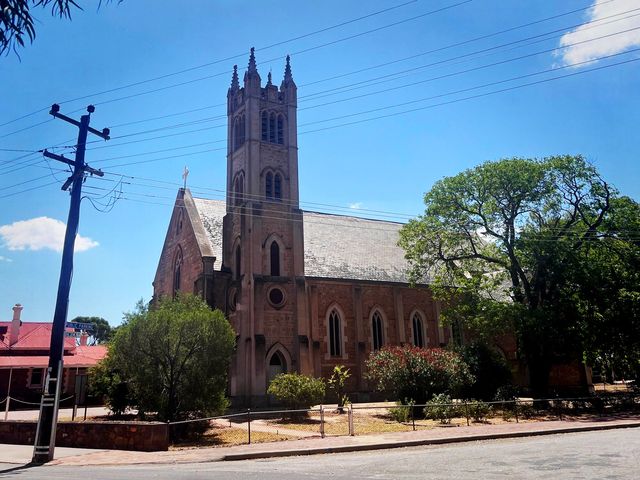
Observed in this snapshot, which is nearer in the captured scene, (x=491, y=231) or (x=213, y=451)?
(x=213, y=451)

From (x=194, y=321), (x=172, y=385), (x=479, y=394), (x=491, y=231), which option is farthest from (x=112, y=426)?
(x=491, y=231)

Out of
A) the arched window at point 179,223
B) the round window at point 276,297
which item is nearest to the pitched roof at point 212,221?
the arched window at point 179,223

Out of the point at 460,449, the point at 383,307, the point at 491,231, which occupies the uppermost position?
the point at 491,231

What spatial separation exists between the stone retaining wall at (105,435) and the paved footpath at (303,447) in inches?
16.6

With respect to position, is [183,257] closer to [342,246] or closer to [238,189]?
[238,189]

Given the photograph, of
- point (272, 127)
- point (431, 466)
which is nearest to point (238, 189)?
point (272, 127)

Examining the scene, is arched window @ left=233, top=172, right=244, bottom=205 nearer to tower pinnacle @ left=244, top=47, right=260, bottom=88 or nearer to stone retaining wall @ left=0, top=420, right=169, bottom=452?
tower pinnacle @ left=244, top=47, right=260, bottom=88

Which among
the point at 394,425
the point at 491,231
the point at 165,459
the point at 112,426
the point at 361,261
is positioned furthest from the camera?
the point at 361,261

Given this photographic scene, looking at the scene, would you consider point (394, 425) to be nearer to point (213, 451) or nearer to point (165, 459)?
point (213, 451)

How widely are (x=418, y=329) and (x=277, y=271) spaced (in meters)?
12.1

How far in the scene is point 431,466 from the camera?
10727 mm

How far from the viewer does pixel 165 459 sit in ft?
43.4

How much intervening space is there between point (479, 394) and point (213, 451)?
16.7 metres

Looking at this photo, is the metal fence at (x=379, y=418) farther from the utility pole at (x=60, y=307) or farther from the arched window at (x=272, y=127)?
the arched window at (x=272, y=127)
